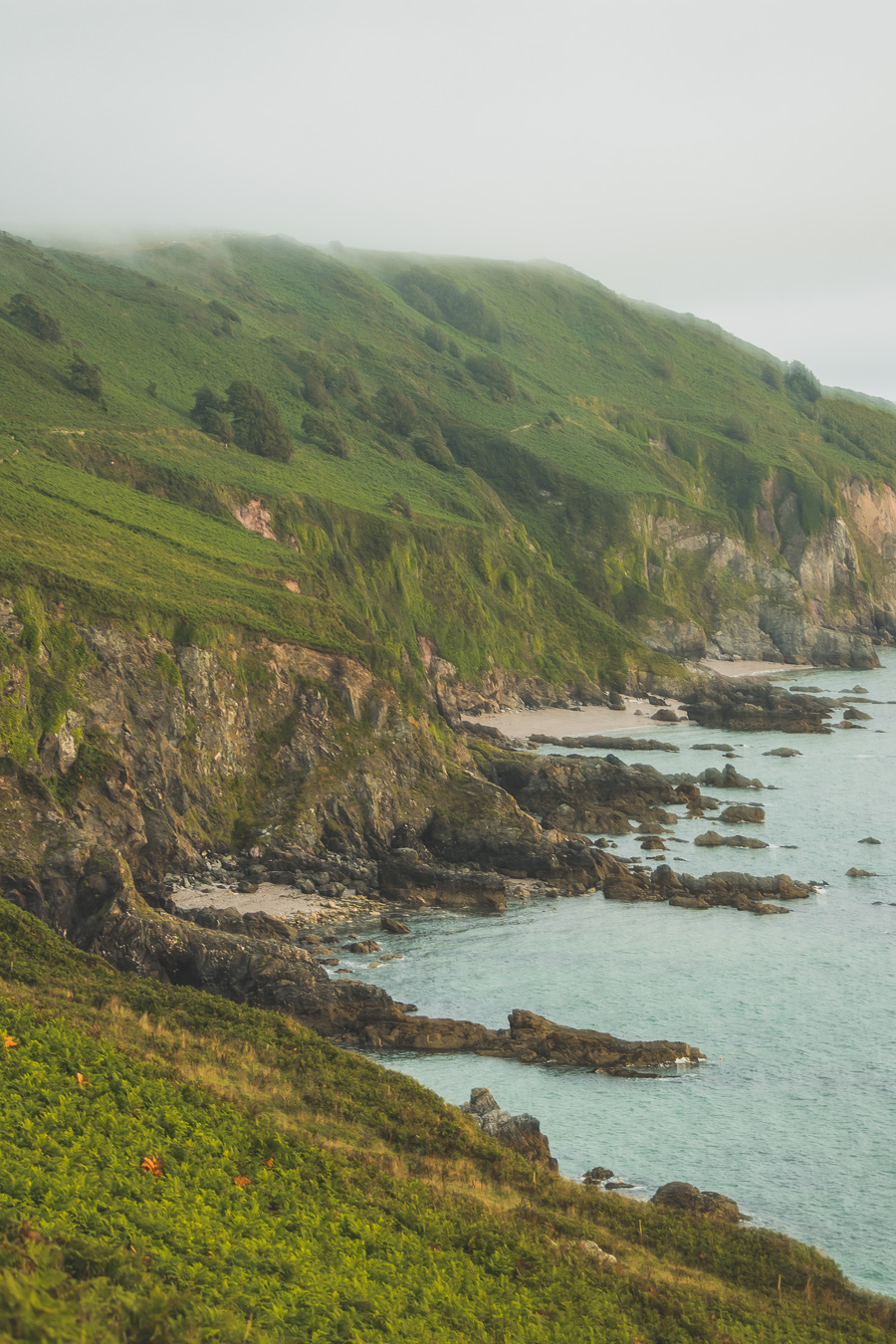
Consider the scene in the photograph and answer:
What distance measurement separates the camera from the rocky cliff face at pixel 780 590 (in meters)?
162

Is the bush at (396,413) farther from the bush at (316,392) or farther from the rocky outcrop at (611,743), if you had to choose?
the rocky outcrop at (611,743)

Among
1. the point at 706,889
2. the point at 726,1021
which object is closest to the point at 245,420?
the point at 706,889

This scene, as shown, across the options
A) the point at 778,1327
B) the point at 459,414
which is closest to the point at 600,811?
the point at 778,1327

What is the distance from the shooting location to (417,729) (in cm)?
6762

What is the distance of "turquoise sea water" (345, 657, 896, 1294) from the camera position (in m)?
32.2

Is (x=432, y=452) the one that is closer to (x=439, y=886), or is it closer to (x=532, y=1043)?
(x=439, y=886)

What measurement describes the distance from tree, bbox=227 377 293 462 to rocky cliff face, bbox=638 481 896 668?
57.9 meters

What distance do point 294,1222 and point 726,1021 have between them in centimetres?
3014

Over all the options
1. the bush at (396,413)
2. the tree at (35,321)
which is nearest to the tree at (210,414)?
the tree at (35,321)

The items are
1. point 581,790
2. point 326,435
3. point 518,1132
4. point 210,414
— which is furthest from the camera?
point 326,435

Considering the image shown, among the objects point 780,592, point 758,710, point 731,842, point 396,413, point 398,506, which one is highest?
point 396,413

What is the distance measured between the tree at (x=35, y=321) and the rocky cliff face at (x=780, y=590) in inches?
3306

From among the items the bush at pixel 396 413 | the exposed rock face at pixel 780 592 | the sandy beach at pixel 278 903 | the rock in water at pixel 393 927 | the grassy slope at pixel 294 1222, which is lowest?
the rock in water at pixel 393 927

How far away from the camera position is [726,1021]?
44312 mm
